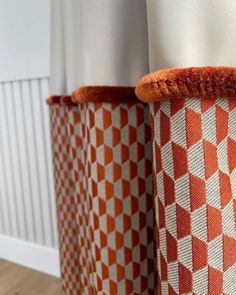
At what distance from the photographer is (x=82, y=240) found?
0.73 meters

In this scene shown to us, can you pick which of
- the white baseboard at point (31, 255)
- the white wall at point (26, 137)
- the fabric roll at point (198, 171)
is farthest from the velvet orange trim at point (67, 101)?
the white baseboard at point (31, 255)

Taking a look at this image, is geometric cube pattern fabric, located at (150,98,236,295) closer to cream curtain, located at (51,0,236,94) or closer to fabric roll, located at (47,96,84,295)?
cream curtain, located at (51,0,236,94)

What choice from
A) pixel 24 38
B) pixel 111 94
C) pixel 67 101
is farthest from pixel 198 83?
pixel 24 38

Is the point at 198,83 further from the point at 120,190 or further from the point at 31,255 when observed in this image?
the point at 31,255

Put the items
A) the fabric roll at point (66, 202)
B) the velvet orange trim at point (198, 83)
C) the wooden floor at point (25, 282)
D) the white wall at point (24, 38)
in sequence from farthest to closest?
the wooden floor at point (25, 282), the white wall at point (24, 38), the fabric roll at point (66, 202), the velvet orange trim at point (198, 83)

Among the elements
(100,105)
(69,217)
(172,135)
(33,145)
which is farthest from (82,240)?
(33,145)

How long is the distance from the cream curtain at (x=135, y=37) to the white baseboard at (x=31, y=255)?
944mm

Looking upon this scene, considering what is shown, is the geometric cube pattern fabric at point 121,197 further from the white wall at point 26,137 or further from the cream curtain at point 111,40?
the white wall at point 26,137

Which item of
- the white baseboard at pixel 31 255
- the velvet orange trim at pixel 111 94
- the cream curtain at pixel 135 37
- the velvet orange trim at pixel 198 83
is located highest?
the cream curtain at pixel 135 37

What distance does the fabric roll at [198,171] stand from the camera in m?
0.31

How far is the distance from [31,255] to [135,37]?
138 centimetres

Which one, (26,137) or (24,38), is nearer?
(24,38)

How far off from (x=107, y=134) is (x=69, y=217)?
446 millimetres

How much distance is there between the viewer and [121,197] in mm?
499
